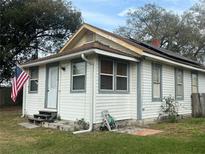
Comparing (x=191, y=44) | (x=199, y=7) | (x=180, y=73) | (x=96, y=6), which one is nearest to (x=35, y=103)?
(x=180, y=73)

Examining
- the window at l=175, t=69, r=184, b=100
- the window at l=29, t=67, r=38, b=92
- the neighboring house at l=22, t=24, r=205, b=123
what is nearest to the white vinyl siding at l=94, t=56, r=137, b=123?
the neighboring house at l=22, t=24, r=205, b=123

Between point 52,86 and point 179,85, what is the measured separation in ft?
20.7

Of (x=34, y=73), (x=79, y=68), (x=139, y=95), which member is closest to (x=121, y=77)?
(x=139, y=95)

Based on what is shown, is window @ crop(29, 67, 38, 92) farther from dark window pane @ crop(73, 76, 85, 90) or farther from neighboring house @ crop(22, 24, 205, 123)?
dark window pane @ crop(73, 76, 85, 90)

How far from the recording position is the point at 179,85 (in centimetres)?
1340

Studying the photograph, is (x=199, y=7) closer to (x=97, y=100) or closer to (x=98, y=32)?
(x=98, y=32)

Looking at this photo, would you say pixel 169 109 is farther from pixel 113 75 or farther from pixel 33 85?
pixel 33 85

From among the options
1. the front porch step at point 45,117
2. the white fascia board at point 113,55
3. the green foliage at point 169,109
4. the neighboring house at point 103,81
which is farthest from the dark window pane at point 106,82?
the green foliage at point 169,109

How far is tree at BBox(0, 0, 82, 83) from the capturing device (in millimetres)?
22609

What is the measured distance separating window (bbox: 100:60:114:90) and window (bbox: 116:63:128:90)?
36cm

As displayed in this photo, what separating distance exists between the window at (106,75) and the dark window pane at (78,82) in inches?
29.6

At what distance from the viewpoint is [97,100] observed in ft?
30.8

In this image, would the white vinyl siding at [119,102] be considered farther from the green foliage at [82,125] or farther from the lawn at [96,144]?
the lawn at [96,144]

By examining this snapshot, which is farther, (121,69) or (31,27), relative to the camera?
(31,27)
